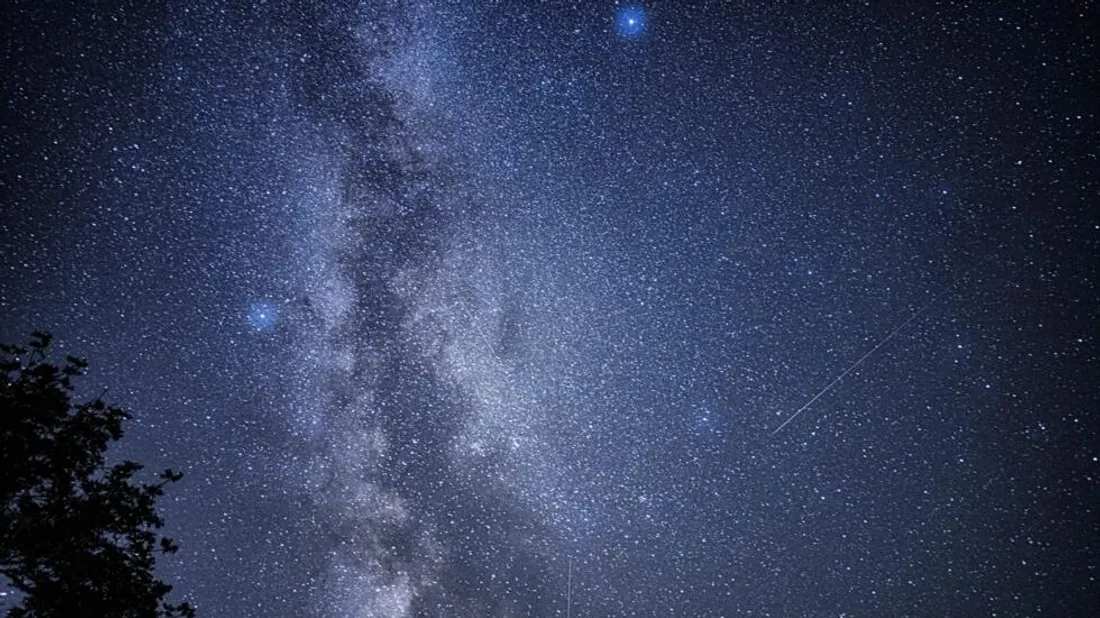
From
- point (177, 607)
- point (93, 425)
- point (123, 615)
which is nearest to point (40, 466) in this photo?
point (93, 425)

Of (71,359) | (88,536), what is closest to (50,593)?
(88,536)

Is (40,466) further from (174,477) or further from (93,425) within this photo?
(174,477)

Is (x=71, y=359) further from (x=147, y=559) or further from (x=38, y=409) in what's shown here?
(x=147, y=559)

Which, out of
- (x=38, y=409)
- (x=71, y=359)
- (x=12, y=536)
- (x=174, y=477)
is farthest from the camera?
(x=174, y=477)

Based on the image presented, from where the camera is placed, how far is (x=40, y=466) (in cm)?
358

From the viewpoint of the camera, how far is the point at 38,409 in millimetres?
3688

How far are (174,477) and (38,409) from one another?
102 centimetres

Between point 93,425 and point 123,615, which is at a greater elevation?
point 93,425

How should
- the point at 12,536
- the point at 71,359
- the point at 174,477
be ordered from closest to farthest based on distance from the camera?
the point at 12,536
the point at 71,359
the point at 174,477

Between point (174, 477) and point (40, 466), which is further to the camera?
point (174, 477)

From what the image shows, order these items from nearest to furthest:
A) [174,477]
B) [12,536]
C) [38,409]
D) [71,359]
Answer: [12,536], [38,409], [71,359], [174,477]

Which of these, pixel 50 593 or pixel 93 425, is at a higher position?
pixel 93 425

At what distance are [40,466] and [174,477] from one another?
835 mm

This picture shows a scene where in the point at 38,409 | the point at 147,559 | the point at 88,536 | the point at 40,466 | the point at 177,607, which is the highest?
the point at 38,409
